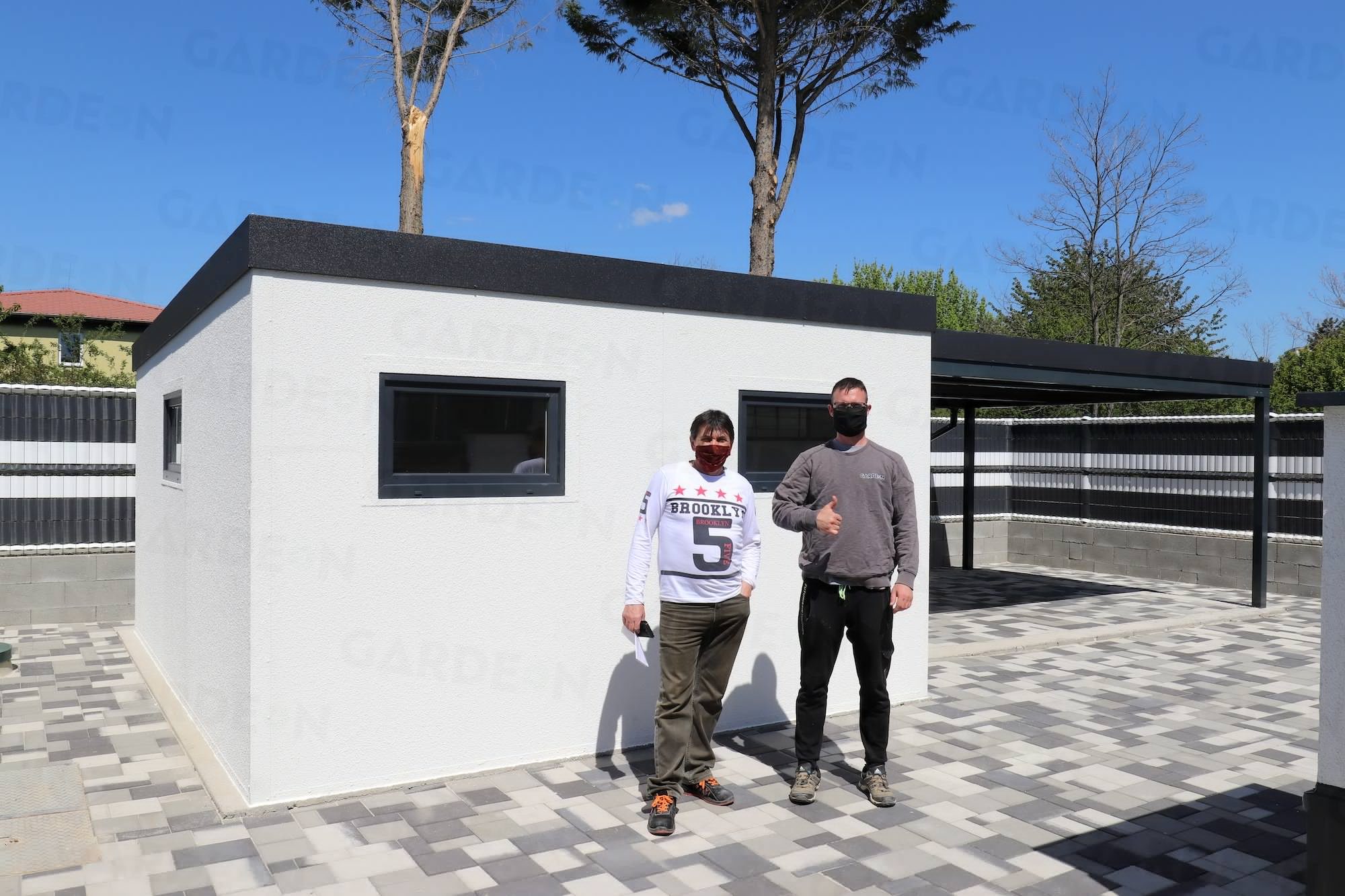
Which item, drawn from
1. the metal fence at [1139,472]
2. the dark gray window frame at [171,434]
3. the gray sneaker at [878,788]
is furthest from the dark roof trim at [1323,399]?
the metal fence at [1139,472]

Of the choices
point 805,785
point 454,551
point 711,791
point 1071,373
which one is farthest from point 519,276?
point 1071,373

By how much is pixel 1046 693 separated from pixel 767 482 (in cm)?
276

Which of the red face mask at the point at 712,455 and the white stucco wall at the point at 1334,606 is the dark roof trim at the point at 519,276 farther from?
the white stucco wall at the point at 1334,606

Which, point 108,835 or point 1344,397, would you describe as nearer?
point 1344,397

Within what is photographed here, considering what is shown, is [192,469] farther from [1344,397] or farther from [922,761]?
[1344,397]

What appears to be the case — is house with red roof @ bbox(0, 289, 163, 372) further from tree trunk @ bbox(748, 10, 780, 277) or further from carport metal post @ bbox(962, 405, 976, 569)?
carport metal post @ bbox(962, 405, 976, 569)

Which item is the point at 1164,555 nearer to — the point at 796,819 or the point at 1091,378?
the point at 1091,378

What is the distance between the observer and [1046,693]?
7445 mm

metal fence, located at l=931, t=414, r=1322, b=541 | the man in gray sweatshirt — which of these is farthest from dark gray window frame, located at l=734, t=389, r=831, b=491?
metal fence, located at l=931, t=414, r=1322, b=541

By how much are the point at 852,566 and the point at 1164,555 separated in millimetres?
11177

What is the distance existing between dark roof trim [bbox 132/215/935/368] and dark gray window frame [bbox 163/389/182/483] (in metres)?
0.65

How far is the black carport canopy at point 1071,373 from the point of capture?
8.11 meters

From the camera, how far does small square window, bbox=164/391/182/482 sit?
753 cm

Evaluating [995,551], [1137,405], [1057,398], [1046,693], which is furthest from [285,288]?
[1137,405]
